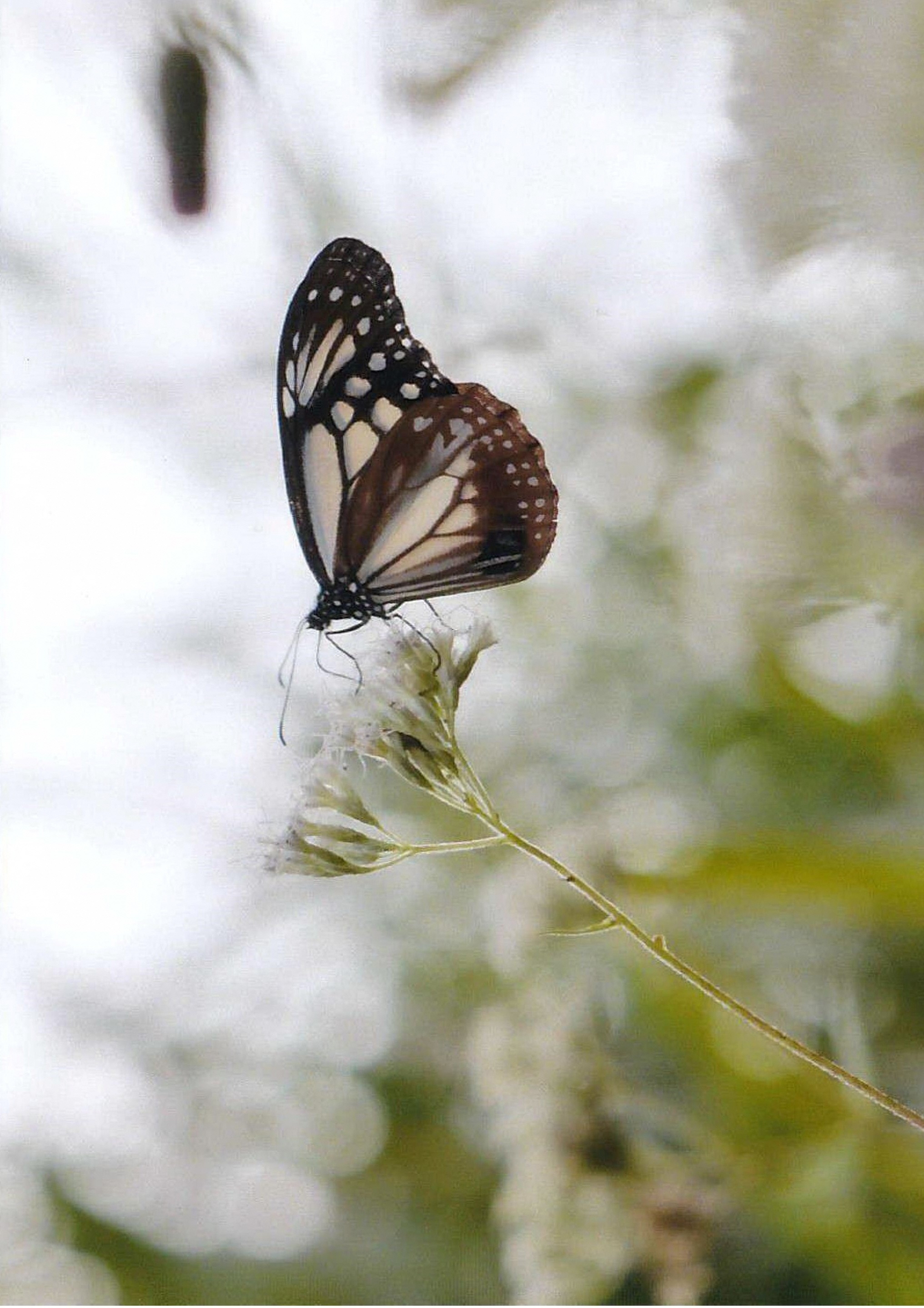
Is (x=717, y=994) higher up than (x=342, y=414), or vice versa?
(x=342, y=414)

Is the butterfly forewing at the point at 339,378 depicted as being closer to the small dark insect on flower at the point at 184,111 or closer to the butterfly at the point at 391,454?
the butterfly at the point at 391,454

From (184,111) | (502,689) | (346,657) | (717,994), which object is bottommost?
(717,994)

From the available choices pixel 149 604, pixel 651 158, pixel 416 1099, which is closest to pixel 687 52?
pixel 651 158

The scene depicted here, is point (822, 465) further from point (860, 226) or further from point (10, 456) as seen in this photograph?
point (10, 456)

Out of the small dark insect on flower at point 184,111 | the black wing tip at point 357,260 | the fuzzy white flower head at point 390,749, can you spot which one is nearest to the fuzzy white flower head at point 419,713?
the fuzzy white flower head at point 390,749

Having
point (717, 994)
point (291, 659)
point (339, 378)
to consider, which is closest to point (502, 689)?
point (291, 659)

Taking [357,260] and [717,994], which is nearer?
[717,994]

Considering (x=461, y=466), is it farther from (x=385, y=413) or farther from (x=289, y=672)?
(x=289, y=672)
